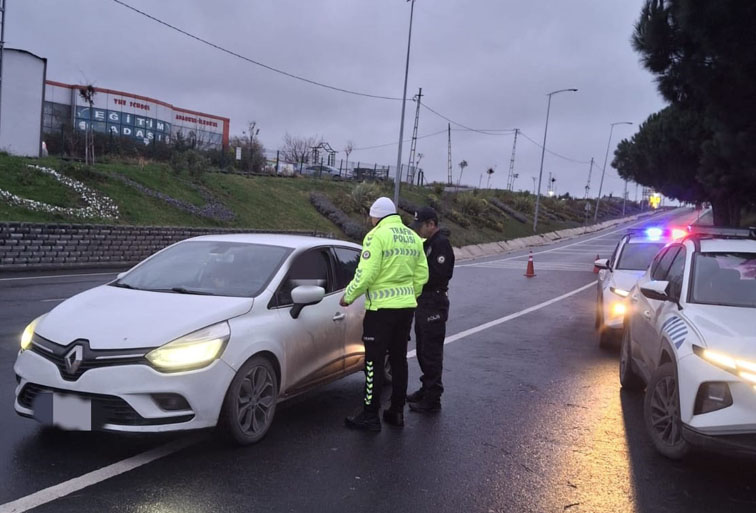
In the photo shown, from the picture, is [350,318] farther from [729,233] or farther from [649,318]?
[729,233]

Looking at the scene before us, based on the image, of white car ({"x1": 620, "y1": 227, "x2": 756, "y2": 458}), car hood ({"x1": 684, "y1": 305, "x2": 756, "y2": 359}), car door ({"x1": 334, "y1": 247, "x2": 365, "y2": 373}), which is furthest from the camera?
car door ({"x1": 334, "y1": 247, "x2": 365, "y2": 373})

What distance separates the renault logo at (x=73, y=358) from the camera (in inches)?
158

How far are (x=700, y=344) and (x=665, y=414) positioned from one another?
28.1 inches

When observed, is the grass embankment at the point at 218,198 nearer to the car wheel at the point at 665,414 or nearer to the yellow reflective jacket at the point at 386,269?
the yellow reflective jacket at the point at 386,269

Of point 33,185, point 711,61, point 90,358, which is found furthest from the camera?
point 33,185

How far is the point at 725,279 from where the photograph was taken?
5254 mm

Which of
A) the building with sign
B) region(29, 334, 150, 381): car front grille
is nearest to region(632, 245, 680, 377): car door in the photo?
region(29, 334, 150, 381): car front grille

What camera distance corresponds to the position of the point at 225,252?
5531mm

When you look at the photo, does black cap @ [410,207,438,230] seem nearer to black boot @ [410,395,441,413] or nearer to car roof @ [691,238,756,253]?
black boot @ [410,395,441,413]

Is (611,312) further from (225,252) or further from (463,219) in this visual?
(463,219)

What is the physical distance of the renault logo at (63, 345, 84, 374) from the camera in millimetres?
4020

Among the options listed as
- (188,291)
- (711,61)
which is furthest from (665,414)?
(711,61)

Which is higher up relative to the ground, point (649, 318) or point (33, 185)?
point (33, 185)

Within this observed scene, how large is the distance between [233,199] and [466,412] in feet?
82.1
